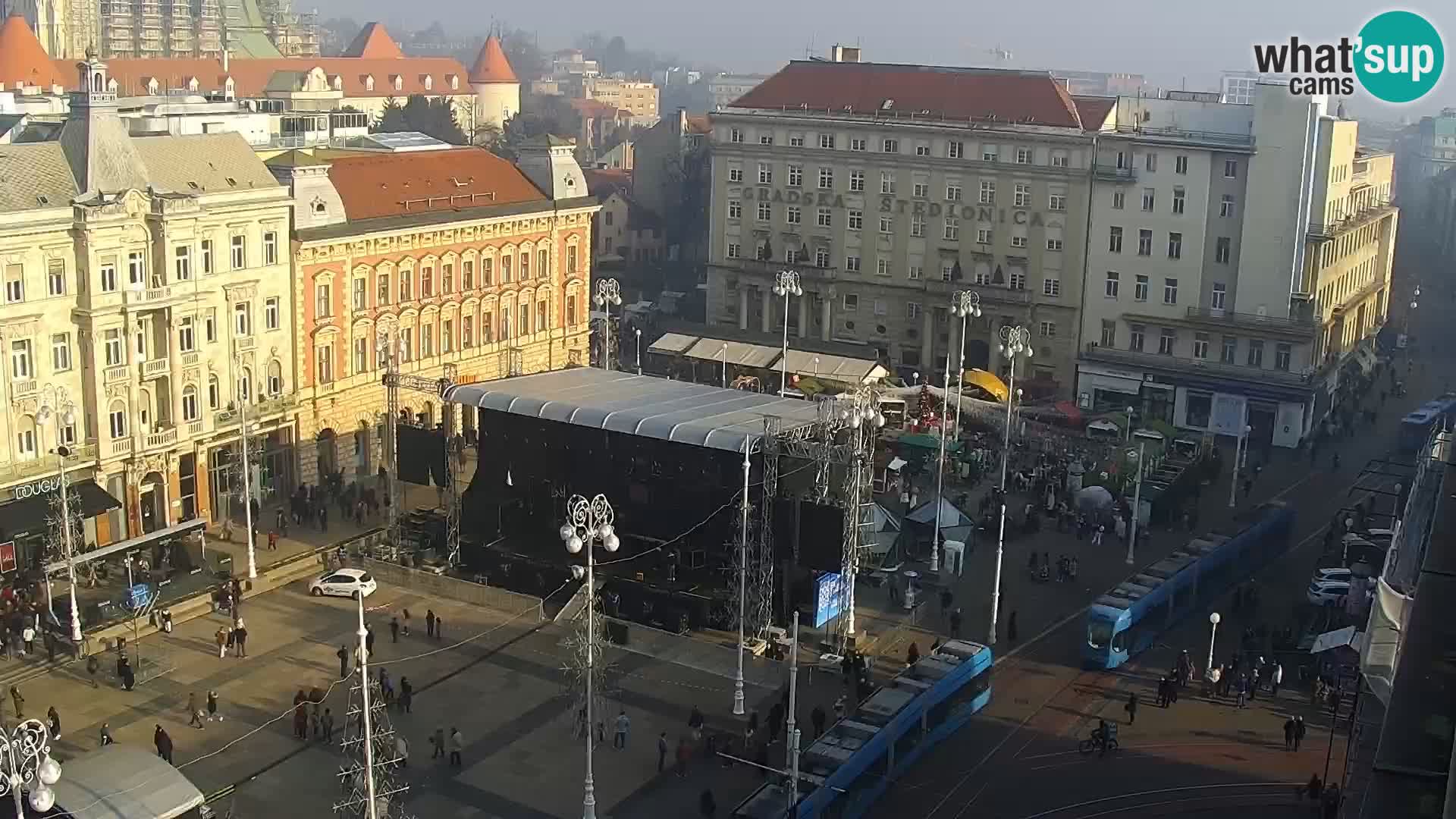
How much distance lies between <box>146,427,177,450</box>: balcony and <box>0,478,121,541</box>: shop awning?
98.1 inches

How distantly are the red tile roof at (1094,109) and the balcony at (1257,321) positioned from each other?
11.4 meters

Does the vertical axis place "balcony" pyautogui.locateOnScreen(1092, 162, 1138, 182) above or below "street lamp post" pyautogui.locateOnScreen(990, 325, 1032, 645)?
above

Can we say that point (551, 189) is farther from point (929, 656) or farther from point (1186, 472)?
point (929, 656)

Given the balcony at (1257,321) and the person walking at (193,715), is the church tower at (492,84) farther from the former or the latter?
the person walking at (193,715)

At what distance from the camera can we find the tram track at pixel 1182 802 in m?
→ 36.1

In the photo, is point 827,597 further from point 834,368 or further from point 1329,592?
point 834,368

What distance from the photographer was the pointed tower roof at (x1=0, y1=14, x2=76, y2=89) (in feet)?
418

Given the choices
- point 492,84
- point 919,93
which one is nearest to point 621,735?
point 919,93

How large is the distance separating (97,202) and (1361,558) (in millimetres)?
44214

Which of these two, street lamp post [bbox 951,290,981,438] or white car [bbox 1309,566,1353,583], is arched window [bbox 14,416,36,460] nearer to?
street lamp post [bbox 951,290,981,438]

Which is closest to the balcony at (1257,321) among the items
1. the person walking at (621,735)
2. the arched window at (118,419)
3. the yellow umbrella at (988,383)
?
the yellow umbrella at (988,383)

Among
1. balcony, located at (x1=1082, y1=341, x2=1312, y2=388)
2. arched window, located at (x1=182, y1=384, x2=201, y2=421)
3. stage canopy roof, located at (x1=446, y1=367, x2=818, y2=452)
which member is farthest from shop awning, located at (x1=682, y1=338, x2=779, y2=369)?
arched window, located at (x1=182, y1=384, x2=201, y2=421)

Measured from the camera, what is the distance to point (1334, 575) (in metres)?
Result: 51.5

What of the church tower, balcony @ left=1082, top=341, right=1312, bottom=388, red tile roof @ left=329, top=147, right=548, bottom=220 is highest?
the church tower
